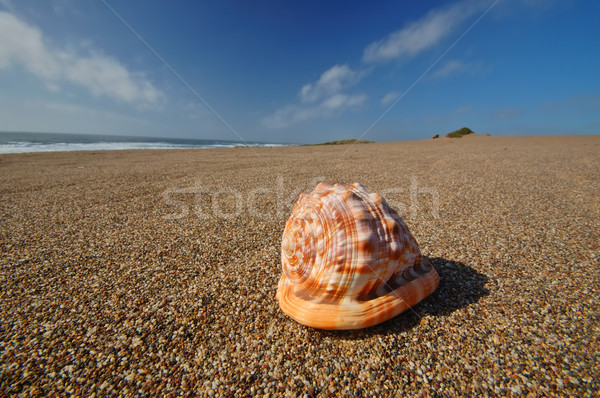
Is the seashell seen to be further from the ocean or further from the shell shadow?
the ocean

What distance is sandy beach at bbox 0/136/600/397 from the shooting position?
4.90 feet

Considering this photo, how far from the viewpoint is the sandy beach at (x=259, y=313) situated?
4.90 ft

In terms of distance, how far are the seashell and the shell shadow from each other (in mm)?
136

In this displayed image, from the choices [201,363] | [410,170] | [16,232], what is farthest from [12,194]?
[410,170]

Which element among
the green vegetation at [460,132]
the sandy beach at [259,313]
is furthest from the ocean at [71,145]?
the green vegetation at [460,132]

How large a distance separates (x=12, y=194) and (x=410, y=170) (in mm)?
10583

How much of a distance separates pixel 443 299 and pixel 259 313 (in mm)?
1510

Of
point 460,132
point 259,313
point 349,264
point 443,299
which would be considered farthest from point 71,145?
point 460,132

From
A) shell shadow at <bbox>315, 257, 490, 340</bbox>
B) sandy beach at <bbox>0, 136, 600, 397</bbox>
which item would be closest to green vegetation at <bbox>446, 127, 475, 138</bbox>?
sandy beach at <bbox>0, 136, 600, 397</bbox>

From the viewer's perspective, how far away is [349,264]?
1.70 meters

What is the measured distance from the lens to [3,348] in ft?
5.57

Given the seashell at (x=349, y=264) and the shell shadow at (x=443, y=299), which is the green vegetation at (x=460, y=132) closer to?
the shell shadow at (x=443, y=299)

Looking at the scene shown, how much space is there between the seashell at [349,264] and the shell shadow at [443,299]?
136 millimetres


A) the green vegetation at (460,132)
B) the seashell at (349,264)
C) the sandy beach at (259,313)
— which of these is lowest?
the sandy beach at (259,313)
